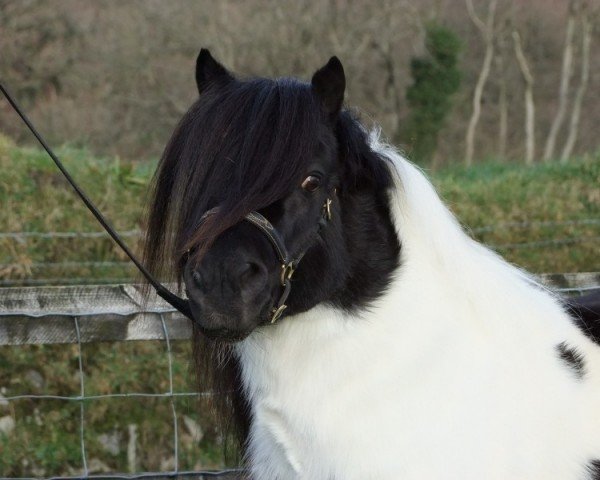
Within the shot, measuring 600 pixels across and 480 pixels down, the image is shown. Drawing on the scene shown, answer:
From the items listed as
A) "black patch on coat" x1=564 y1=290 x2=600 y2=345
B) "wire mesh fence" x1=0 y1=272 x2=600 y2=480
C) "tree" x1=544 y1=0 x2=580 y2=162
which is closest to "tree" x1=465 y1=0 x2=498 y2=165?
"tree" x1=544 y1=0 x2=580 y2=162

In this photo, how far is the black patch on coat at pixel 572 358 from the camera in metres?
2.63

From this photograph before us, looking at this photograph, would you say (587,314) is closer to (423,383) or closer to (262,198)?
(423,383)

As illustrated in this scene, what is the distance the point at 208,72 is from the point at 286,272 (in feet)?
2.19

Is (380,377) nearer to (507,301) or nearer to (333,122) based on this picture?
(507,301)

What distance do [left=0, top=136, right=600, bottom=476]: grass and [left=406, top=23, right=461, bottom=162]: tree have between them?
11830 millimetres

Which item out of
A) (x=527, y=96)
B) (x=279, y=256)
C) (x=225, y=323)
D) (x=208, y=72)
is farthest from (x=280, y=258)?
(x=527, y=96)

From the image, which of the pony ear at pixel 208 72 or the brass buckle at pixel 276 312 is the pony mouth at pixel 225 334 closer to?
the brass buckle at pixel 276 312

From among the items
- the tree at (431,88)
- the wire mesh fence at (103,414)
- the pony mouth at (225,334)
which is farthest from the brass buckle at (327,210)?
the tree at (431,88)

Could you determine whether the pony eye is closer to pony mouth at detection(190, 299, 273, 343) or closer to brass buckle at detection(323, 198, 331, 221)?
brass buckle at detection(323, 198, 331, 221)

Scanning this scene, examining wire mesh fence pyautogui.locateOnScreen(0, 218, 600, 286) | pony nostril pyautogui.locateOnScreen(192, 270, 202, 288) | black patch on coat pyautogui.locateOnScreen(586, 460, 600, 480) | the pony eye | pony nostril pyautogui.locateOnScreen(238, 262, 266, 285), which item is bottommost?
wire mesh fence pyautogui.locateOnScreen(0, 218, 600, 286)

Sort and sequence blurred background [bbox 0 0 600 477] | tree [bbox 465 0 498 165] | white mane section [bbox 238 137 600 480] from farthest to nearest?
tree [bbox 465 0 498 165]
blurred background [bbox 0 0 600 477]
white mane section [bbox 238 137 600 480]

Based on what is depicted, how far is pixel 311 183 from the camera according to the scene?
241cm

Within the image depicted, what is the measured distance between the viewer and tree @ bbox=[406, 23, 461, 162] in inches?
834

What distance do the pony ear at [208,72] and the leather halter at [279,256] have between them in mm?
503
